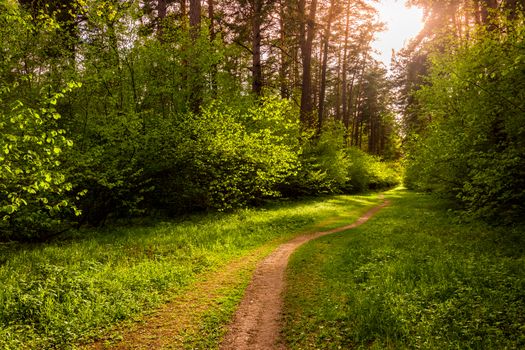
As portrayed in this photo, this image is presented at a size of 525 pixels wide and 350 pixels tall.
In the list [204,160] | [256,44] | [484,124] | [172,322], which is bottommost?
[172,322]

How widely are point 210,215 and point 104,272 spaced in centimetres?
807

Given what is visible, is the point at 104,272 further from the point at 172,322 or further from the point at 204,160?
the point at 204,160

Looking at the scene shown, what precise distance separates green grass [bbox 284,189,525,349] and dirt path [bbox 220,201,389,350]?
10.1 inches

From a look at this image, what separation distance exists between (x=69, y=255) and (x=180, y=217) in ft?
22.5

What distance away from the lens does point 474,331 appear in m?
5.06

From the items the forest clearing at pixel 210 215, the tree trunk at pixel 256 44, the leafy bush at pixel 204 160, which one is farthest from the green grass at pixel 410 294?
the tree trunk at pixel 256 44

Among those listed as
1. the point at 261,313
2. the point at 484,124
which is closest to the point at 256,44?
the point at 484,124

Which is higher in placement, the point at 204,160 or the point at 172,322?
the point at 204,160

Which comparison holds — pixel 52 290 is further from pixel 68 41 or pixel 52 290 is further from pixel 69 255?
pixel 68 41

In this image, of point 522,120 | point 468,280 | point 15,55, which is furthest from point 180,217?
point 522,120

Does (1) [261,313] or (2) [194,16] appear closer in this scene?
(1) [261,313]

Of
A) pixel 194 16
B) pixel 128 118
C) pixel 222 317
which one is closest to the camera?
pixel 222 317

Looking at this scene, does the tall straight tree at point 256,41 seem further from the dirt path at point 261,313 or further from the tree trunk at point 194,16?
the dirt path at point 261,313

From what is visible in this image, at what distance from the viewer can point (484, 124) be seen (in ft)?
38.1
